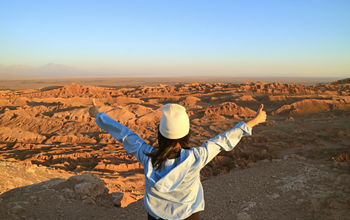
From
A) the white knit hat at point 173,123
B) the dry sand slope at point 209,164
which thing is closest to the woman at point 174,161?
the white knit hat at point 173,123

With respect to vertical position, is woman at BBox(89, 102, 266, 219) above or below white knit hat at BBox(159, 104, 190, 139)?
below

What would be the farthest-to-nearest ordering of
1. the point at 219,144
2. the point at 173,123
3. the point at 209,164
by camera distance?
1. the point at 209,164
2. the point at 219,144
3. the point at 173,123

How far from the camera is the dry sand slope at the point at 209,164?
3.54 meters

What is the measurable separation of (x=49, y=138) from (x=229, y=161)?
24.5 ft

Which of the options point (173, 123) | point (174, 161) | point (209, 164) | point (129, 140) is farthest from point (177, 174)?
point (209, 164)

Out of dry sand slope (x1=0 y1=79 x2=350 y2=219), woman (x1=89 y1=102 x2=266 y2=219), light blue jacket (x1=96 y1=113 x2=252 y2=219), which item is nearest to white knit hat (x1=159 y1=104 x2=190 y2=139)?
woman (x1=89 y1=102 x2=266 y2=219)

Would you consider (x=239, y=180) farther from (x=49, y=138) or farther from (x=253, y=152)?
(x=49, y=138)

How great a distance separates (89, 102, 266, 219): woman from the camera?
1.37 meters

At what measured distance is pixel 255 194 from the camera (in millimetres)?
4047

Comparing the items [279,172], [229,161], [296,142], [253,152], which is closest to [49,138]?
[229,161]

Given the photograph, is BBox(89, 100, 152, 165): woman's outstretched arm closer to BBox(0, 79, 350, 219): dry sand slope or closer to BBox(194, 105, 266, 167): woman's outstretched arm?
BBox(194, 105, 266, 167): woman's outstretched arm

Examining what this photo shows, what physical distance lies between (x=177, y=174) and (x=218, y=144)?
34cm

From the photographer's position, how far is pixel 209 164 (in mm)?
6793

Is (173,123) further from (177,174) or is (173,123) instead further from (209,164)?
(209,164)
